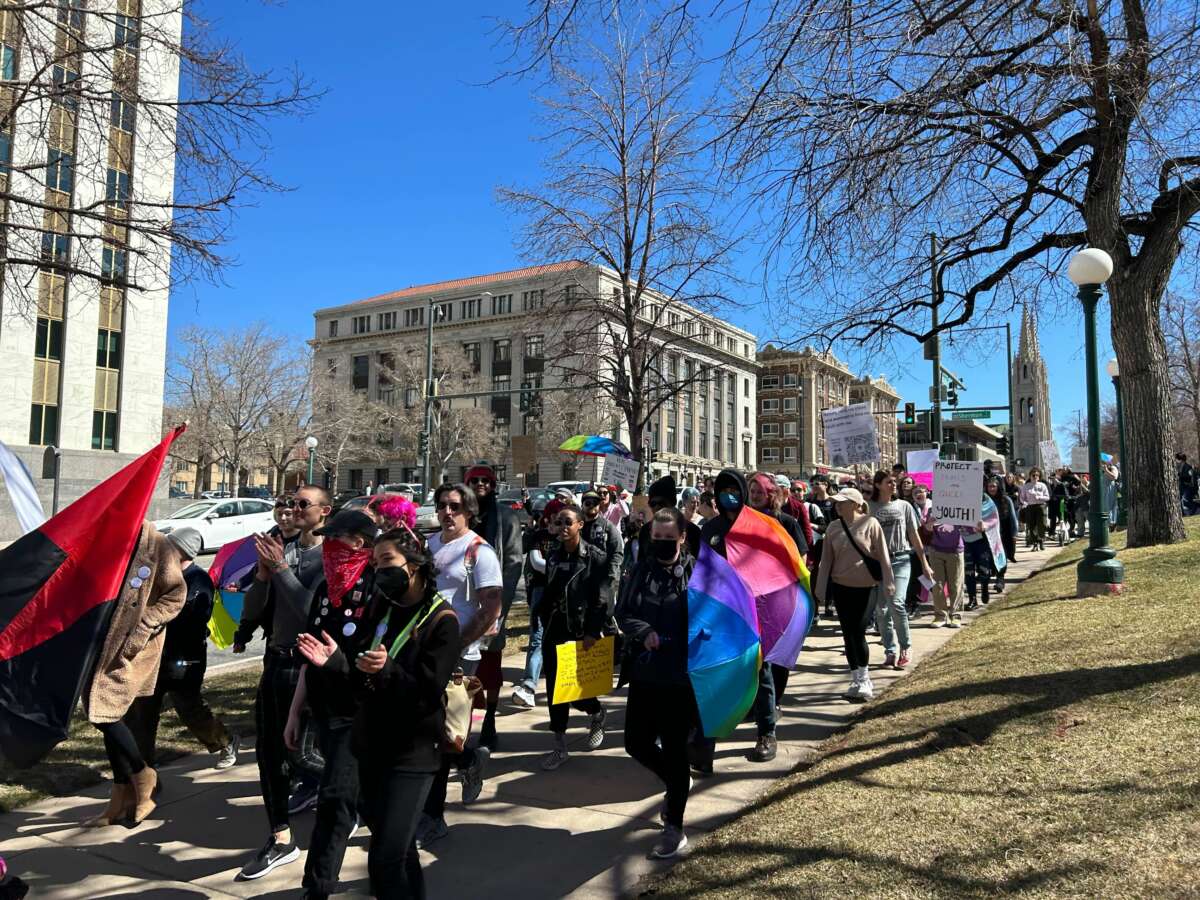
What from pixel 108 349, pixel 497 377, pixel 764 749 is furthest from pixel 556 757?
pixel 497 377

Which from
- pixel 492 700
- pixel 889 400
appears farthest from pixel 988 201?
pixel 889 400

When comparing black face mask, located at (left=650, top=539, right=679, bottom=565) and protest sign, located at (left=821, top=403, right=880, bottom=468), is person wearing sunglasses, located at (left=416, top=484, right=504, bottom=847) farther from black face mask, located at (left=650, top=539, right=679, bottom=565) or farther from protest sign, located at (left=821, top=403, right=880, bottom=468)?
protest sign, located at (left=821, top=403, right=880, bottom=468)

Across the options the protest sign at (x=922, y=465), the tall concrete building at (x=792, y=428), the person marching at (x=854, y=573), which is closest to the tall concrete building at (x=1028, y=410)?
the tall concrete building at (x=792, y=428)

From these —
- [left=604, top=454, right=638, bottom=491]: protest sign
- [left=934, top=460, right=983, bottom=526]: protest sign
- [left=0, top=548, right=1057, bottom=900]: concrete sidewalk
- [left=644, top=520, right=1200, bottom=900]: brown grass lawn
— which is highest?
[left=604, top=454, right=638, bottom=491]: protest sign

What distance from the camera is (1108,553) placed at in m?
9.72

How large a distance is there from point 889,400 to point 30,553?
11801 centimetres

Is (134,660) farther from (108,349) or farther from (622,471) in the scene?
(108,349)

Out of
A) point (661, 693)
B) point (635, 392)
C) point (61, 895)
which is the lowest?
point (61, 895)

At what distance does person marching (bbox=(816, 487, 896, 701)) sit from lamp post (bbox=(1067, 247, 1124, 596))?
4.07m

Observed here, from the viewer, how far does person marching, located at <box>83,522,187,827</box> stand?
15.0 feet

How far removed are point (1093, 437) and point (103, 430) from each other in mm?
32488

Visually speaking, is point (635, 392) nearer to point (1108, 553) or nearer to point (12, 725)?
point (1108, 553)

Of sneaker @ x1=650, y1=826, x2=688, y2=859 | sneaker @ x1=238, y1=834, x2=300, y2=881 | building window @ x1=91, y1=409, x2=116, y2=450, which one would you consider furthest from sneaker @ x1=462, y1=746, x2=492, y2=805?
building window @ x1=91, y1=409, x2=116, y2=450

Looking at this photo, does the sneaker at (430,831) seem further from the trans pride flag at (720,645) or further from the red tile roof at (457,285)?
the red tile roof at (457,285)
